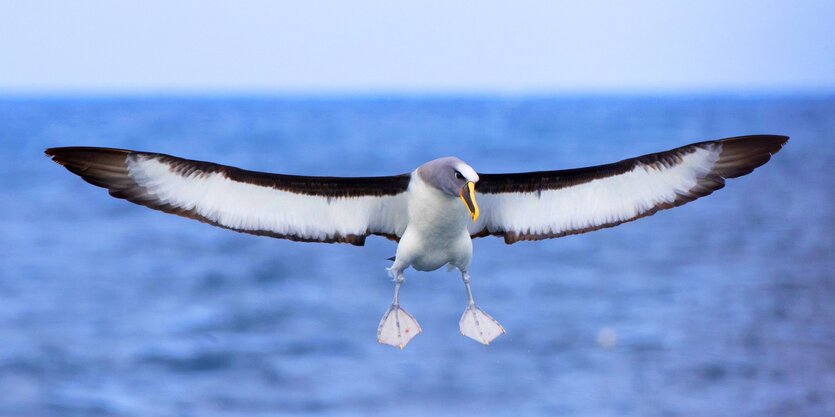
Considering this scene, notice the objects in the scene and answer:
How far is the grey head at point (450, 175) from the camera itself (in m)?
10.8

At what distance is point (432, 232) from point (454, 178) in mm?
895

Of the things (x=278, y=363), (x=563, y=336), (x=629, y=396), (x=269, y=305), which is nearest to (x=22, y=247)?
(x=269, y=305)

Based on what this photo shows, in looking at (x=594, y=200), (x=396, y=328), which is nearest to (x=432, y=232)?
(x=396, y=328)

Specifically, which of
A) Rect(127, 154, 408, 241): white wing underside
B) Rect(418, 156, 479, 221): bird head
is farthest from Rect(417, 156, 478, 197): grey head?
Rect(127, 154, 408, 241): white wing underside

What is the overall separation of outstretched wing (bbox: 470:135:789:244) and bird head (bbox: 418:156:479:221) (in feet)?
3.90

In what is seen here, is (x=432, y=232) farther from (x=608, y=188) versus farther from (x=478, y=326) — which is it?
(x=608, y=188)

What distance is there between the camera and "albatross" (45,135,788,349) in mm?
11773

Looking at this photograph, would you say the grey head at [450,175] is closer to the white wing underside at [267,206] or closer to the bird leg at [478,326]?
the white wing underside at [267,206]

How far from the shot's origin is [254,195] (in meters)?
12.3

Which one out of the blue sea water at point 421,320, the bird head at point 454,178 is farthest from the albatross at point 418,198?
the blue sea water at point 421,320

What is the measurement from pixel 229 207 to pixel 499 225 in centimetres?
290

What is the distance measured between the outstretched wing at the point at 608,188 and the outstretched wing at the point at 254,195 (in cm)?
115

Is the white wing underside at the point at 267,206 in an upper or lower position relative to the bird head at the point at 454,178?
upper

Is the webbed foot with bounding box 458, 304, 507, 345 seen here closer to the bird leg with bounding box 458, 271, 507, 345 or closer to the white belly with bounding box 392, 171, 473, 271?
the bird leg with bounding box 458, 271, 507, 345
